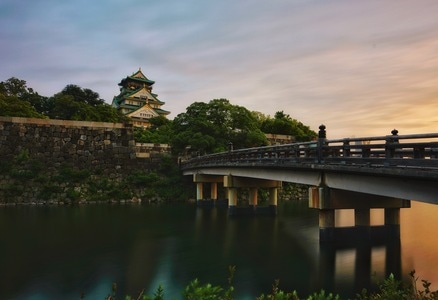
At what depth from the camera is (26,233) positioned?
20297mm

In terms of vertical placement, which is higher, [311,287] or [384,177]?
[384,177]

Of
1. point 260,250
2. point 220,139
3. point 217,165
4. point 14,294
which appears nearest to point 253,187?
point 217,165

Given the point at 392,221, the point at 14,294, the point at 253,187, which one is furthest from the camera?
the point at 253,187

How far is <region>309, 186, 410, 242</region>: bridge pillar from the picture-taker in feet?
54.1

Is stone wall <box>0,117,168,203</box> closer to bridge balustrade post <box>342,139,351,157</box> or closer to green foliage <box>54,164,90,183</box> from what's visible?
green foliage <box>54,164,90,183</box>

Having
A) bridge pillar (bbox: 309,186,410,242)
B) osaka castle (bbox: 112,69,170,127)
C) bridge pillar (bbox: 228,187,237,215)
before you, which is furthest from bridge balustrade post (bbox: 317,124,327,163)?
osaka castle (bbox: 112,69,170,127)

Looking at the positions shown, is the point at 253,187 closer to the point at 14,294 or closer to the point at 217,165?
the point at 217,165

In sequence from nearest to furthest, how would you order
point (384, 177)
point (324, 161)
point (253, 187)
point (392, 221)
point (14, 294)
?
1. point (14, 294)
2. point (384, 177)
3. point (324, 161)
4. point (392, 221)
5. point (253, 187)

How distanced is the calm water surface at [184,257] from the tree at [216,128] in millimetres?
18416

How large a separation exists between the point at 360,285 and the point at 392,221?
770 cm

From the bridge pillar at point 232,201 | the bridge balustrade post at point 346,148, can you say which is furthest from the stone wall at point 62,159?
the bridge balustrade post at point 346,148

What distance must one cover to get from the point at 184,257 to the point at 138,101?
7589 cm

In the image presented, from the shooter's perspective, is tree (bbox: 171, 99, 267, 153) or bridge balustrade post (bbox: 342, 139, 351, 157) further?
tree (bbox: 171, 99, 267, 153)

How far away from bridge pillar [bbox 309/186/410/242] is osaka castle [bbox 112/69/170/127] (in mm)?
66767
